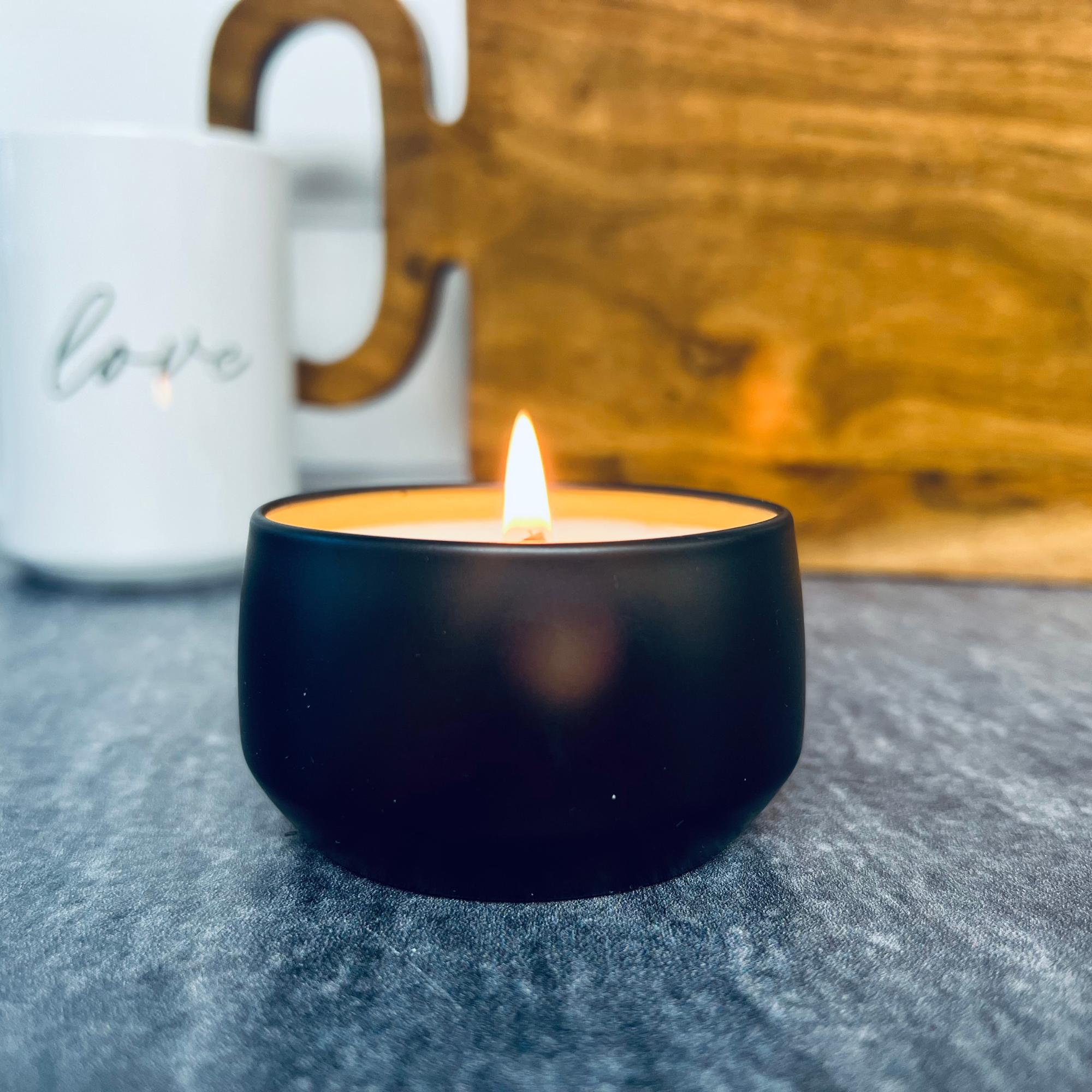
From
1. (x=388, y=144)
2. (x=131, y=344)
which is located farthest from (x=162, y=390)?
(x=388, y=144)

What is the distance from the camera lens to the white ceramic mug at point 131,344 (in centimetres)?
46

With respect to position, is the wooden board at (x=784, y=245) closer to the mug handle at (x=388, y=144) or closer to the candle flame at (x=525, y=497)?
the mug handle at (x=388, y=144)

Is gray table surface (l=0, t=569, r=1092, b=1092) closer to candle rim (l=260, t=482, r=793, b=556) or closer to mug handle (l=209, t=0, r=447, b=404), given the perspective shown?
candle rim (l=260, t=482, r=793, b=556)

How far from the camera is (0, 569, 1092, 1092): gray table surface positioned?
171 millimetres

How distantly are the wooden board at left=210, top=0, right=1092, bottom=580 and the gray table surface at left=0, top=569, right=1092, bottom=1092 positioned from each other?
0.25 m

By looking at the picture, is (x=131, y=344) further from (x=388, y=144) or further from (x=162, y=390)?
(x=388, y=144)

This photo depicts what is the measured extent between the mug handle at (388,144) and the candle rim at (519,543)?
288mm

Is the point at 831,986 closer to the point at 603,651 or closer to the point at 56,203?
the point at 603,651

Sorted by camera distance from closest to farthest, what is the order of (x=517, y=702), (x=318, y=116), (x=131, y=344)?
(x=517, y=702)
(x=131, y=344)
(x=318, y=116)

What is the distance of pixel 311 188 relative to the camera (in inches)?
24.9

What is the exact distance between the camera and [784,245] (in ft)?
1.76

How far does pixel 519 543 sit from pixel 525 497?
0.07 meters

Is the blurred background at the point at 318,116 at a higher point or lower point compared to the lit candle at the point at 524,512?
higher

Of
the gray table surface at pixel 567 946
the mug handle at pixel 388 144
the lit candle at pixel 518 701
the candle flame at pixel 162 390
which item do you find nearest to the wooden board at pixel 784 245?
the mug handle at pixel 388 144
